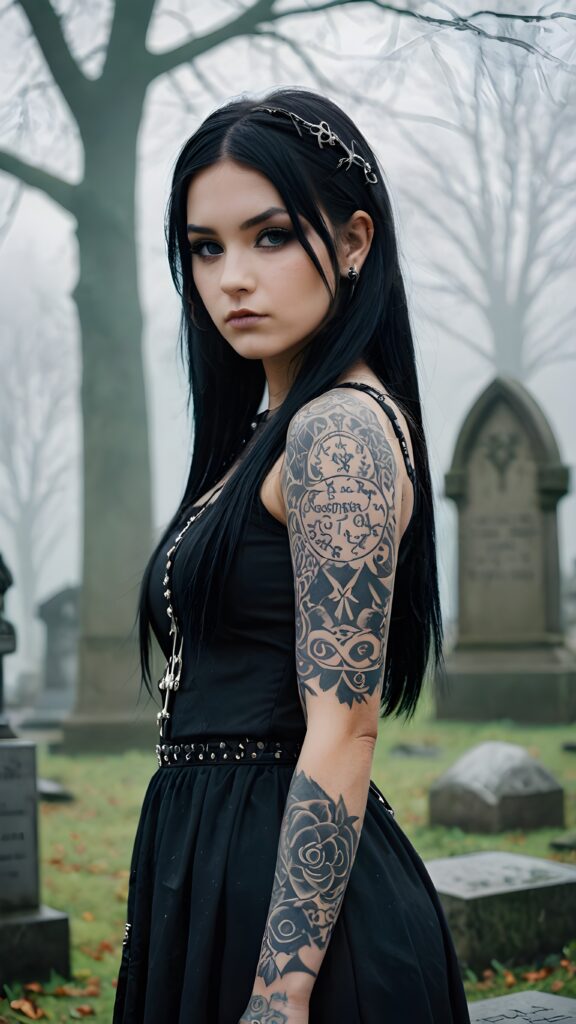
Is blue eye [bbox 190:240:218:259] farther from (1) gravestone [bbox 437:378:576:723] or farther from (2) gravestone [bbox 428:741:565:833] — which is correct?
(1) gravestone [bbox 437:378:576:723]

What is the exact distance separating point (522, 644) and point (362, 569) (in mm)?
9264

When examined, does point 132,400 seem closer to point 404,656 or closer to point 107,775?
point 107,775

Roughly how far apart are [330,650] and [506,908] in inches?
134

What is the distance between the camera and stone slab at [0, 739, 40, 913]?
4.69m

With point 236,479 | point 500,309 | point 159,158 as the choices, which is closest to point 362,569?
point 236,479

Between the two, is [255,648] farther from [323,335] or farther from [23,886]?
[23,886]

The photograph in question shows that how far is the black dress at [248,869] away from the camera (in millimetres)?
1605

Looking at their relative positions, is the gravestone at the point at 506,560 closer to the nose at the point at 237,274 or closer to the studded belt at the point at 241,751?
the studded belt at the point at 241,751

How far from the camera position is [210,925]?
1.66 m

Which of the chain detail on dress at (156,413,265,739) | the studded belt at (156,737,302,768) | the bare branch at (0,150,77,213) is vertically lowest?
the studded belt at (156,737,302,768)

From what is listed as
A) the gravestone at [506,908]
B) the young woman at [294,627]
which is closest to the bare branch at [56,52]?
the gravestone at [506,908]

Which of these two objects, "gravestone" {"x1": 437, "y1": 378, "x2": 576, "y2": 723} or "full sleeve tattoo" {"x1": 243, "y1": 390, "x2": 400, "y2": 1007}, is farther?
"gravestone" {"x1": 437, "y1": 378, "x2": 576, "y2": 723}

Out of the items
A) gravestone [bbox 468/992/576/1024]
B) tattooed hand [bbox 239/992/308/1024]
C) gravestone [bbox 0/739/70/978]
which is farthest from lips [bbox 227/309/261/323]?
gravestone [bbox 0/739/70/978]

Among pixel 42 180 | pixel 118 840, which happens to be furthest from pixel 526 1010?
pixel 42 180
